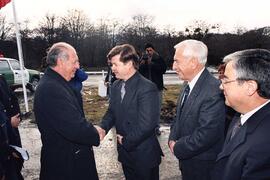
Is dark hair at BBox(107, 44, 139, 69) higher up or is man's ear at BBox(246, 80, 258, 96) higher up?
dark hair at BBox(107, 44, 139, 69)

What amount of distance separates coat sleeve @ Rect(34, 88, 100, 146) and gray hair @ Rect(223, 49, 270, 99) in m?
1.48

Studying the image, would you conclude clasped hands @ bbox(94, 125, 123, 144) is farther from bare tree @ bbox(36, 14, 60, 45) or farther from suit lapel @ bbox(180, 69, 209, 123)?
bare tree @ bbox(36, 14, 60, 45)

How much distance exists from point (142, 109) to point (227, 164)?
4.57 feet

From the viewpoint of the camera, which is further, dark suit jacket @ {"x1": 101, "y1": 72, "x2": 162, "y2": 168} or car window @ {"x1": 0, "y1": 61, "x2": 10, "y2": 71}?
car window @ {"x1": 0, "y1": 61, "x2": 10, "y2": 71}

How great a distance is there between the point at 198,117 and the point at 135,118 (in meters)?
0.64

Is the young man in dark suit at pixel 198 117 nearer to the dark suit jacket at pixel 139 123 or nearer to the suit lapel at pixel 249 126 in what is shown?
the dark suit jacket at pixel 139 123

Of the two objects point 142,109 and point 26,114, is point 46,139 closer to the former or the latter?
point 142,109

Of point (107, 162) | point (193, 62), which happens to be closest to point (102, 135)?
point (193, 62)

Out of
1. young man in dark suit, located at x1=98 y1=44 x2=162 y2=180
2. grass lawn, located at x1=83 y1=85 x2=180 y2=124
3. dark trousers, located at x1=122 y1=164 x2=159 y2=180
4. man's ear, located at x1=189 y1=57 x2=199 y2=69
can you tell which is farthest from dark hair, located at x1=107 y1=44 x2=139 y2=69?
grass lawn, located at x1=83 y1=85 x2=180 y2=124

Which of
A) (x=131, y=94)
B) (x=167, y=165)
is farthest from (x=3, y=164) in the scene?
(x=167, y=165)

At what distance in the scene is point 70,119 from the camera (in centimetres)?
284

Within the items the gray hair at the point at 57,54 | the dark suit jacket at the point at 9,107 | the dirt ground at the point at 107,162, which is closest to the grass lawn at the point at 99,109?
the dirt ground at the point at 107,162

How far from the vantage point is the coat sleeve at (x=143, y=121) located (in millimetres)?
3199

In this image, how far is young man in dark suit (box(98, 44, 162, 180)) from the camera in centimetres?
322
